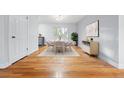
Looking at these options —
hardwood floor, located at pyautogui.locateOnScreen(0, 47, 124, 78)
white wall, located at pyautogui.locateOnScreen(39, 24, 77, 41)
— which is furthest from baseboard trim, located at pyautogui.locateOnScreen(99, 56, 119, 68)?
white wall, located at pyautogui.locateOnScreen(39, 24, 77, 41)

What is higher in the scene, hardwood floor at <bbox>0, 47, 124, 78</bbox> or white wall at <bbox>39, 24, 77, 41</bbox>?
white wall at <bbox>39, 24, 77, 41</bbox>

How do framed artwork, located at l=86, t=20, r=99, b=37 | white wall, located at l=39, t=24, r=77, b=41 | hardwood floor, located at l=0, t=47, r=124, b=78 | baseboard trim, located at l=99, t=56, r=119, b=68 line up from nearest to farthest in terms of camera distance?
hardwood floor, located at l=0, t=47, r=124, b=78 → baseboard trim, located at l=99, t=56, r=119, b=68 → framed artwork, located at l=86, t=20, r=99, b=37 → white wall, located at l=39, t=24, r=77, b=41

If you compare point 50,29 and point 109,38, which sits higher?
point 50,29

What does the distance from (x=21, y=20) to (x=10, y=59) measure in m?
2.05

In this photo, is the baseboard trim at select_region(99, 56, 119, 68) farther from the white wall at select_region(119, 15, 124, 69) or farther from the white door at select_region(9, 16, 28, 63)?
the white door at select_region(9, 16, 28, 63)

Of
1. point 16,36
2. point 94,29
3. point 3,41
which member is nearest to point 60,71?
point 3,41

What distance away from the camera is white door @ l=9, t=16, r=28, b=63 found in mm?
5121

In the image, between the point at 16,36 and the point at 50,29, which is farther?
the point at 50,29

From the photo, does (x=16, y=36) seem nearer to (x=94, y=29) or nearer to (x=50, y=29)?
(x=94, y=29)

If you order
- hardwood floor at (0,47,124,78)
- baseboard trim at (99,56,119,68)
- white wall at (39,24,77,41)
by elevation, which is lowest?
hardwood floor at (0,47,124,78)

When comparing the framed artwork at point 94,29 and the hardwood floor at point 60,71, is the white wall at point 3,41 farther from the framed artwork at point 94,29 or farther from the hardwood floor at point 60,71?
the framed artwork at point 94,29

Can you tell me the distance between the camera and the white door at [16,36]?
5.12 metres

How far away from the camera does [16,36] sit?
5750 mm
